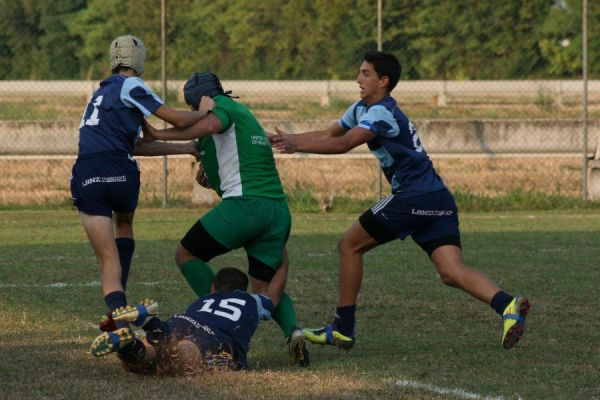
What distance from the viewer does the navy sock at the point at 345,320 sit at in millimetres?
7918

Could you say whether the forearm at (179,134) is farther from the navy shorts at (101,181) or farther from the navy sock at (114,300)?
the navy sock at (114,300)

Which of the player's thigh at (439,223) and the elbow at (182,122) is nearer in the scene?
the elbow at (182,122)

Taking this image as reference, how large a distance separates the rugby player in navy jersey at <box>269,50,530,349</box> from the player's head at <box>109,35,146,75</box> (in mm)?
925

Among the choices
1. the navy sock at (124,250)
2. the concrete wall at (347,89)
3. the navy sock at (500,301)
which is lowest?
the navy sock at (500,301)

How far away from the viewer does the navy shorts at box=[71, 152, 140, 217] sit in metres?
7.50

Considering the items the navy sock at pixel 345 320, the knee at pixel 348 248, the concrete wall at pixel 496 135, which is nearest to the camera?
the navy sock at pixel 345 320

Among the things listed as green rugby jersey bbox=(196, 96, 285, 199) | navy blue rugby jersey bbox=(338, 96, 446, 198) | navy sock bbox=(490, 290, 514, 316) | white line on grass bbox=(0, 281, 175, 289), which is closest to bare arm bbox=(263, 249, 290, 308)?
green rugby jersey bbox=(196, 96, 285, 199)

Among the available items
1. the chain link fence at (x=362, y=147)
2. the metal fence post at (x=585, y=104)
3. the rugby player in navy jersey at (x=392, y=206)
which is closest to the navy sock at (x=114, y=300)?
the rugby player in navy jersey at (x=392, y=206)

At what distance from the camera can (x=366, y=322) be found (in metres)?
8.92

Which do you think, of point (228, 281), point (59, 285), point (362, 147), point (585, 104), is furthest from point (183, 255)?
point (362, 147)

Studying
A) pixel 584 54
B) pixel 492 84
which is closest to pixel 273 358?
pixel 584 54

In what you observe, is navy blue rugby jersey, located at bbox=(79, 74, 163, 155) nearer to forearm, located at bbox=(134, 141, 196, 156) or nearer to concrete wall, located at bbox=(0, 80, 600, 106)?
forearm, located at bbox=(134, 141, 196, 156)

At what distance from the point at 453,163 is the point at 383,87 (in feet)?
51.9

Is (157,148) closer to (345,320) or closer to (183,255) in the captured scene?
(183,255)
